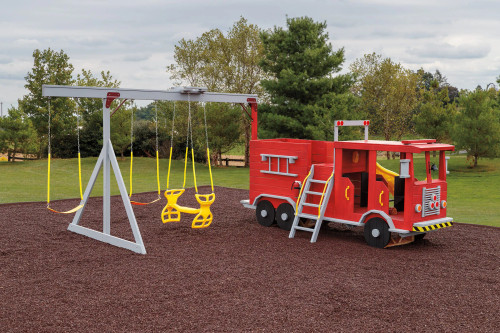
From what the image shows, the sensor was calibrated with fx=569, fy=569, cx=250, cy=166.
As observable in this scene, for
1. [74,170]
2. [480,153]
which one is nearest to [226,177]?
[74,170]

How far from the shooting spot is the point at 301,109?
28.0 metres

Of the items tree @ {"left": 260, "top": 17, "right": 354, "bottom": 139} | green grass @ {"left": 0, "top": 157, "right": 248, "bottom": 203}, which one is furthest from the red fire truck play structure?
tree @ {"left": 260, "top": 17, "right": 354, "bottom": 139}

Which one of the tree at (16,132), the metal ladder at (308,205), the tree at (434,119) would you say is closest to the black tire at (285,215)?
the metal ladder at (308,205)

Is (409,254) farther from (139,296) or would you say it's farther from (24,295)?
(24,295)

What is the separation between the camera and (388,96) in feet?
→ 126

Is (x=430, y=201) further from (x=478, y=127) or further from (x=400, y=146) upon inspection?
(x=478, y=127)

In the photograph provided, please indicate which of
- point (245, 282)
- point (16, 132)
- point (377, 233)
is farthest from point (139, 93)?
point (16, 132)

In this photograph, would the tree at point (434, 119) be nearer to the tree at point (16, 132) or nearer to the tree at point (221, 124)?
the tree at point (221, 124)

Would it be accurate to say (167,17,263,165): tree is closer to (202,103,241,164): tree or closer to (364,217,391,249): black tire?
(202,103,241,164): tree

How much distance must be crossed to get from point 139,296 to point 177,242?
11.8 ft

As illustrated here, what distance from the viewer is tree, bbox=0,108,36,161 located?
1325 inches

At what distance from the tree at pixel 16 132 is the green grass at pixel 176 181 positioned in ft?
3.96

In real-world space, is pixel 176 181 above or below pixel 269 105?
below

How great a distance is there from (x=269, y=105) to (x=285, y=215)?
17219 mm
